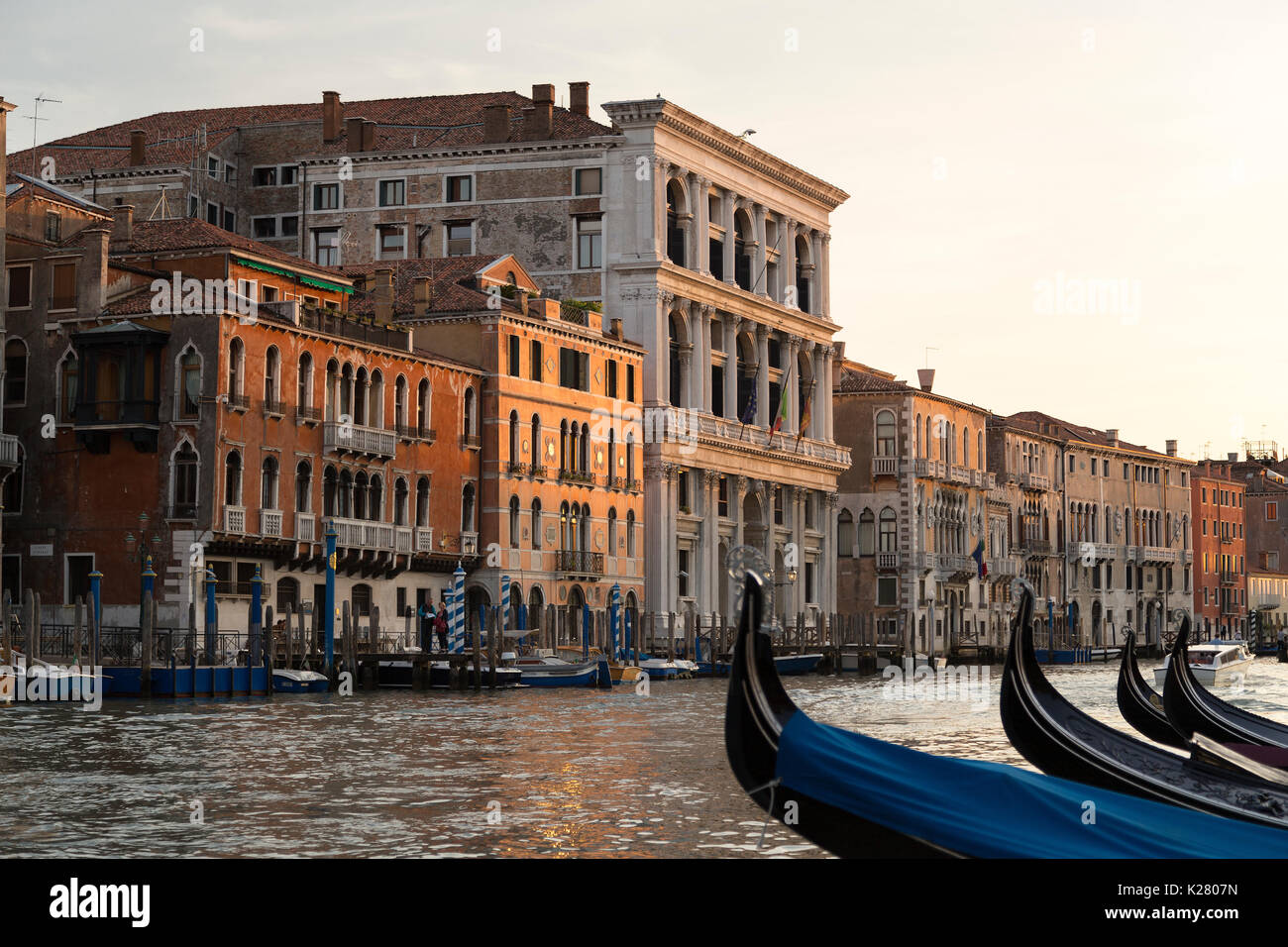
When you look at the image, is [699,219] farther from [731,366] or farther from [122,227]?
[122,227]

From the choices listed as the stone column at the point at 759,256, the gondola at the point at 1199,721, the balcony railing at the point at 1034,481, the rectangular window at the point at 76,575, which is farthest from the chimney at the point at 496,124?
the gondola at the point at 1199,721

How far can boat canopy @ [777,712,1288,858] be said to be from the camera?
6371mm

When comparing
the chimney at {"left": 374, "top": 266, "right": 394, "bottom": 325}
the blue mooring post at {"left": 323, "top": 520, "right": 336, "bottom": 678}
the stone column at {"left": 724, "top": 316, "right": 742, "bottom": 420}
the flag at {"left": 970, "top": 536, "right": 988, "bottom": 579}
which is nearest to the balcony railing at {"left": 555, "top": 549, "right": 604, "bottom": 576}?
the chimney at {"left": 374, "top": 266, "right": 394, "bottom": 325}

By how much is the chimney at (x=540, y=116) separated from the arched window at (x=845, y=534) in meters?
15.5

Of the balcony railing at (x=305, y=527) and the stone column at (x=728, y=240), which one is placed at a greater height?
the stone column at (x=728, y=240)

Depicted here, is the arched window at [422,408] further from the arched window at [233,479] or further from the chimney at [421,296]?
the arched window at [233,479]

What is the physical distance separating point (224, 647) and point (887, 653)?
19917mm

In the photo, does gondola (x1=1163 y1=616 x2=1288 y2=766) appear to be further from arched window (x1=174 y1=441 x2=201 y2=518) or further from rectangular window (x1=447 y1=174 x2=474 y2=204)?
rectangular window (x1=447 y1=174 x2=474 y2=204)

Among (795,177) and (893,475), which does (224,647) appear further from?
(893,475)

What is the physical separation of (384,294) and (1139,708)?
2387cm

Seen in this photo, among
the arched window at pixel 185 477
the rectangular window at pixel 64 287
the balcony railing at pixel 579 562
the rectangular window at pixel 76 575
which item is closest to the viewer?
the arched window at pixel 185 477

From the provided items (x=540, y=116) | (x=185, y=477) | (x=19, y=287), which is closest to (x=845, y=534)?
(x=540, y=116)

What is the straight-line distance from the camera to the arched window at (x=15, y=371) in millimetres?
28562

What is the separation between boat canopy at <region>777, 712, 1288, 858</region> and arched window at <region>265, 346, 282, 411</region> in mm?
22355
